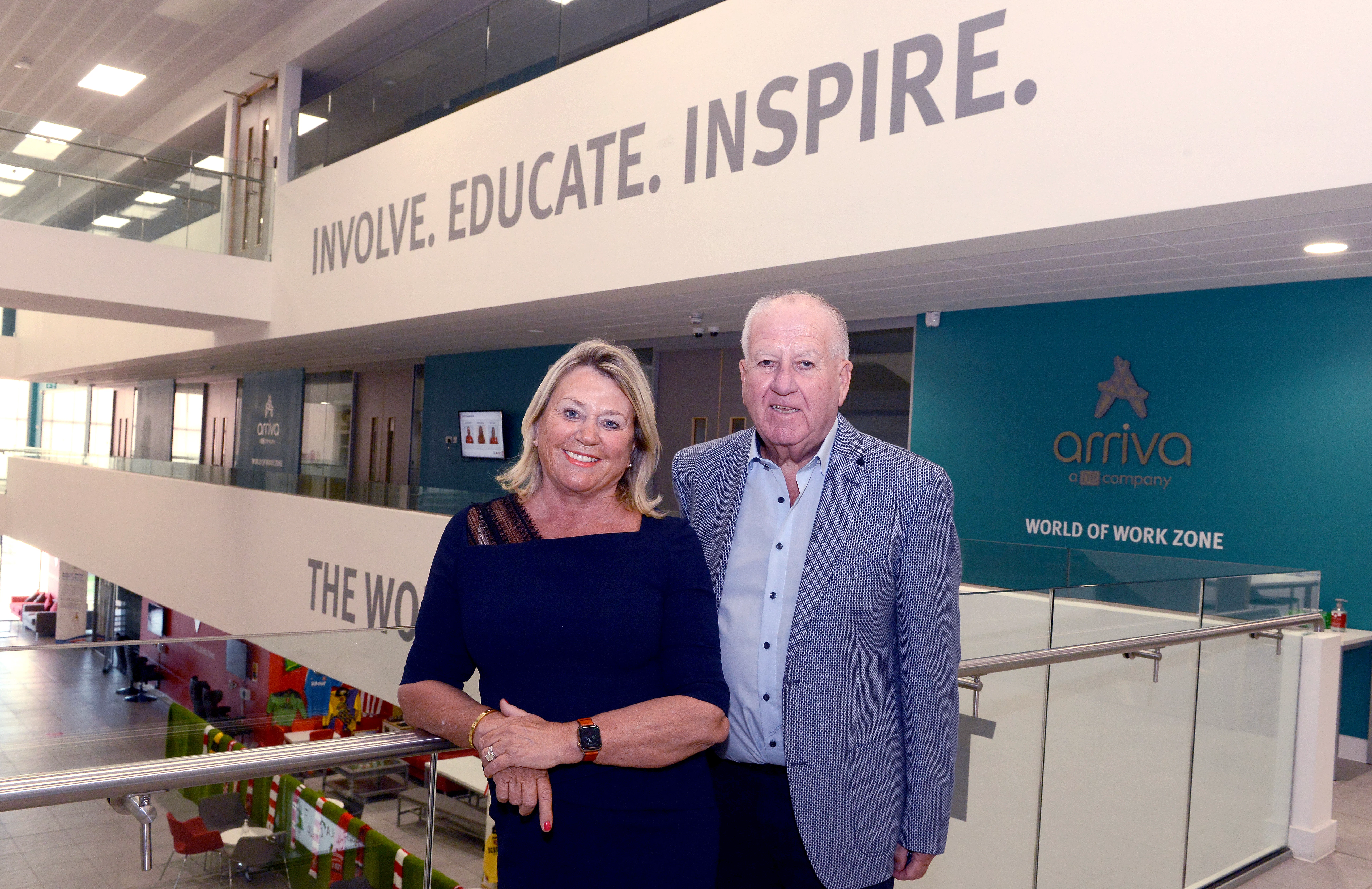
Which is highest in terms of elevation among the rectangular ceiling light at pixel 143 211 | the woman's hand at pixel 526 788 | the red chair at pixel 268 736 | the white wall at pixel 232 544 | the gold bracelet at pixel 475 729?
the rectangular ceiling light at pixel 143 211

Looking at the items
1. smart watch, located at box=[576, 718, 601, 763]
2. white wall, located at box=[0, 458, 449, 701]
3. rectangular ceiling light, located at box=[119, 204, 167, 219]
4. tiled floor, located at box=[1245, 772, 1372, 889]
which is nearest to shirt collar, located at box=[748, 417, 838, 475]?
smart watch, located at box=[576, 718, 601, 763]

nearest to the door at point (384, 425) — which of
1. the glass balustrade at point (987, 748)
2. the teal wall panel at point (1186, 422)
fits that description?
the teal wall panel at point (1186, 422)

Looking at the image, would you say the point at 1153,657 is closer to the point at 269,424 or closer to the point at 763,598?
the point at 763,598

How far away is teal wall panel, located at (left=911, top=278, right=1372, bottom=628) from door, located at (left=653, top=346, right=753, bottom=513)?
264 centimetres

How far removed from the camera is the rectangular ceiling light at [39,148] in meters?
10.2

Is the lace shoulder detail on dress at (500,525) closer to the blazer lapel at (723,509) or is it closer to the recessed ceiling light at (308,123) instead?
the blazer lapel at (723,509)

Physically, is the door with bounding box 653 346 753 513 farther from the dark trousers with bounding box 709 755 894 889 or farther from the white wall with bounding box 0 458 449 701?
the dark trousers with bounding box 709 755 894 889

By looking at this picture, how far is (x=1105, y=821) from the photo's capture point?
340 cm

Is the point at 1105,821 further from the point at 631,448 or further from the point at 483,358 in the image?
the point at 483,358

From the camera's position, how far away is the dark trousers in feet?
5.57

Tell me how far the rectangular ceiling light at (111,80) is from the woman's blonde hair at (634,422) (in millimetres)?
15404

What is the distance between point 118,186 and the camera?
10.7m

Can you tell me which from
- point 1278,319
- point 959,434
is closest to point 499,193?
point 959,434

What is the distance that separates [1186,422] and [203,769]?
23.2 ft
